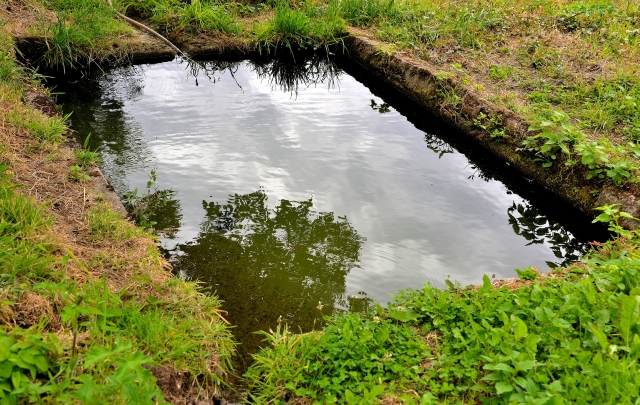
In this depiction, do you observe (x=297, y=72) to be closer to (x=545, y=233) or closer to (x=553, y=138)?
(x=553, y=138)

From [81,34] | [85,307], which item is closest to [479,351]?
[85,307]

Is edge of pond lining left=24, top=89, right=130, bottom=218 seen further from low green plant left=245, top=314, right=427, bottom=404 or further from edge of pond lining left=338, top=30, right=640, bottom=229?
edge of pond lining left=338, top=30, right=640, bottom=229

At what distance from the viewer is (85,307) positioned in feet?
6.71

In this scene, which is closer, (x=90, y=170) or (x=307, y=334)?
(x=307, y=334)

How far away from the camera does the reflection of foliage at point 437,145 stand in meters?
5.52

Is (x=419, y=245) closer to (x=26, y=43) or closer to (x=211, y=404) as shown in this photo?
(x=211, y=404)

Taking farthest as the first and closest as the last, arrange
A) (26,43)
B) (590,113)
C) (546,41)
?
1. (546,41)
2. (26,43)
3. (590,113)

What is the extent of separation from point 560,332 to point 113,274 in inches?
98.4

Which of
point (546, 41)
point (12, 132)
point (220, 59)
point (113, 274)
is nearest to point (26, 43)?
point (220, 59)

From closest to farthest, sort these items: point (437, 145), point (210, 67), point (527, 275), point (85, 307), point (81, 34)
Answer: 1. point (85, 307)
2. point (527, 275)
3. point (437, 145)
4. point (81, 34)
5. point (210, 67)

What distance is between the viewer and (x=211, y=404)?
235 centimetres

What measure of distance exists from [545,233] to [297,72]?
4925 millimetres

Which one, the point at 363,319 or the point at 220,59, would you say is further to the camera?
the point at 220,59

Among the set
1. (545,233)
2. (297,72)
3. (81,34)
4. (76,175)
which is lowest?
(545,233)
